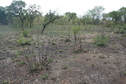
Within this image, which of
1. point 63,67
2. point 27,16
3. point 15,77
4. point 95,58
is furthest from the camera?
point 27,16

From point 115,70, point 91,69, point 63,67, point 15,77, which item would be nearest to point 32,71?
point 15,77

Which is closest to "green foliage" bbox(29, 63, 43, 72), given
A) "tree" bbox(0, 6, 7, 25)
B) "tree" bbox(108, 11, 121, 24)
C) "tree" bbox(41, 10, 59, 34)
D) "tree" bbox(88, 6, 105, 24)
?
"tree" bbox(41, 10, 59, 34)

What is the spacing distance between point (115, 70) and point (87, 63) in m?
1.04

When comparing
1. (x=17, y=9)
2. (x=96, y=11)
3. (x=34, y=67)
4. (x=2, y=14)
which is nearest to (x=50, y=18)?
(x=34, y=67)

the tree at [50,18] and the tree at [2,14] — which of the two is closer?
the tree at [50,18]

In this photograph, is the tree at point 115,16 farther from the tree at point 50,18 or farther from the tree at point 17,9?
the tree at point 17,9

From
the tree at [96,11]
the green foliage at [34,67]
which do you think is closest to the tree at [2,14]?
the tree at [96,11]

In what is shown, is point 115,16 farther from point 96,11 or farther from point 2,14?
point 2,14

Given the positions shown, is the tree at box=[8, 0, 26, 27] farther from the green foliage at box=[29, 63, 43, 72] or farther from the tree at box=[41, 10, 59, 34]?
the green foliage at box=[29, 63, 43, 72]

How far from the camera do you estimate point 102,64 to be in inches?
160

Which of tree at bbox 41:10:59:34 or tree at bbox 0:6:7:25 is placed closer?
tree at bbox 41:10:59:34

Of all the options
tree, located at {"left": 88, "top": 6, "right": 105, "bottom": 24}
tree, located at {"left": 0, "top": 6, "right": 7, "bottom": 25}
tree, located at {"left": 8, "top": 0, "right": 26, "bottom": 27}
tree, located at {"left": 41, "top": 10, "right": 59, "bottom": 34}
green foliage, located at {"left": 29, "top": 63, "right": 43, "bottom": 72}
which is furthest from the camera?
tree, located at {"left": 88, "top": 6, "right": 105, "bottom": 24}

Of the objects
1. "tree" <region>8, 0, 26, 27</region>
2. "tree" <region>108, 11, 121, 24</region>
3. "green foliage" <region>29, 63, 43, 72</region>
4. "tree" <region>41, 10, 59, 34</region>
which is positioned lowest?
"green foliage" <region>29, 63, 43, 72</region>

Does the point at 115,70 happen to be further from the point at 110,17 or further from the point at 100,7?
the point at 100,7
